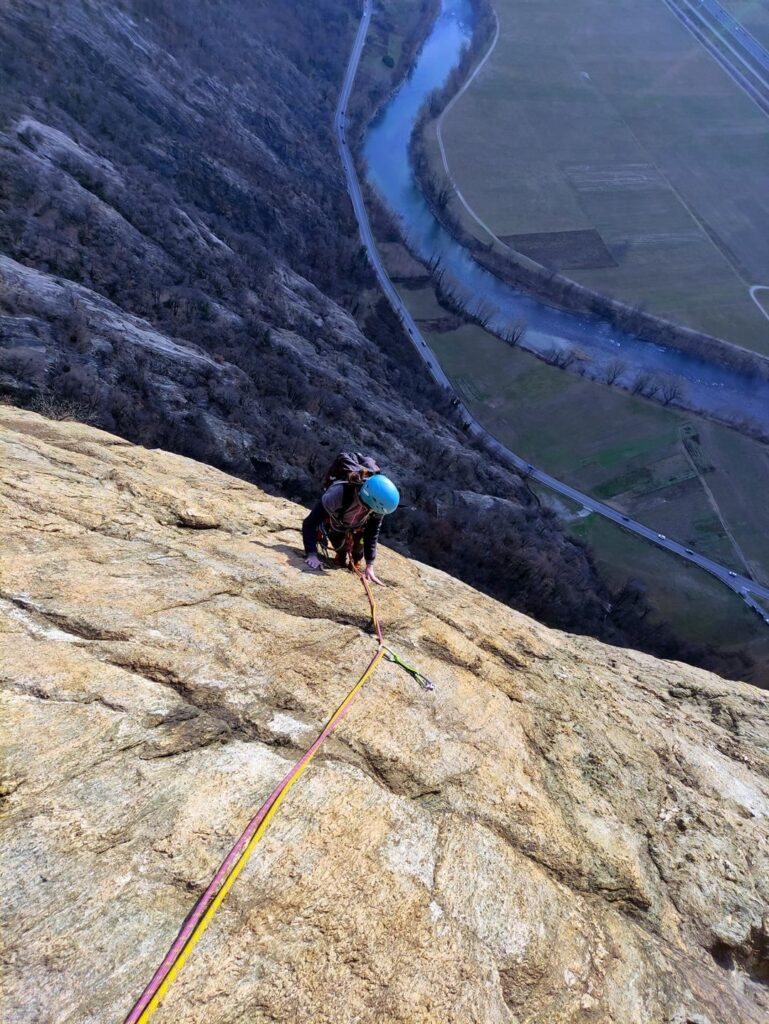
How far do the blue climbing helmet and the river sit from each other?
184 ft

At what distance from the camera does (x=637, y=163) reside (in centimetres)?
8606

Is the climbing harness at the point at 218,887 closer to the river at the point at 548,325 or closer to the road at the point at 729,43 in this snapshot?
the river at the point at 548,325

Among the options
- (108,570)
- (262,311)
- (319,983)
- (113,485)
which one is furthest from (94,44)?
(319,983)

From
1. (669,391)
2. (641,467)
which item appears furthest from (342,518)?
(669,391)

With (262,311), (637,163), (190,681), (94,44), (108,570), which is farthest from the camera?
(637,163)

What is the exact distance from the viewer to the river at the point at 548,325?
59.7 meters

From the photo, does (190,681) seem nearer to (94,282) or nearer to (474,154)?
(94,282)

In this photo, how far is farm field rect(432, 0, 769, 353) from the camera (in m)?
70.4

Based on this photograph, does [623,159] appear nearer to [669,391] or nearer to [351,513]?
[669,391]

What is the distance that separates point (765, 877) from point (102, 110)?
1868 inches

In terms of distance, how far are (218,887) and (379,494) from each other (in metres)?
4.45

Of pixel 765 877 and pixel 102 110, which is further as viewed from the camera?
pixel 102 110

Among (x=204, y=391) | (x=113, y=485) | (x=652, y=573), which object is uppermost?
(x=113, y=485)

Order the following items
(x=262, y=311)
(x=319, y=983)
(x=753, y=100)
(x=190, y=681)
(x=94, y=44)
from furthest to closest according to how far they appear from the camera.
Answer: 1. (x=753, y=100)
2. (x=94, y=44)
3. (x=262, y=311)
4. (x=190, y=681)
5. (x=319, y=983)
